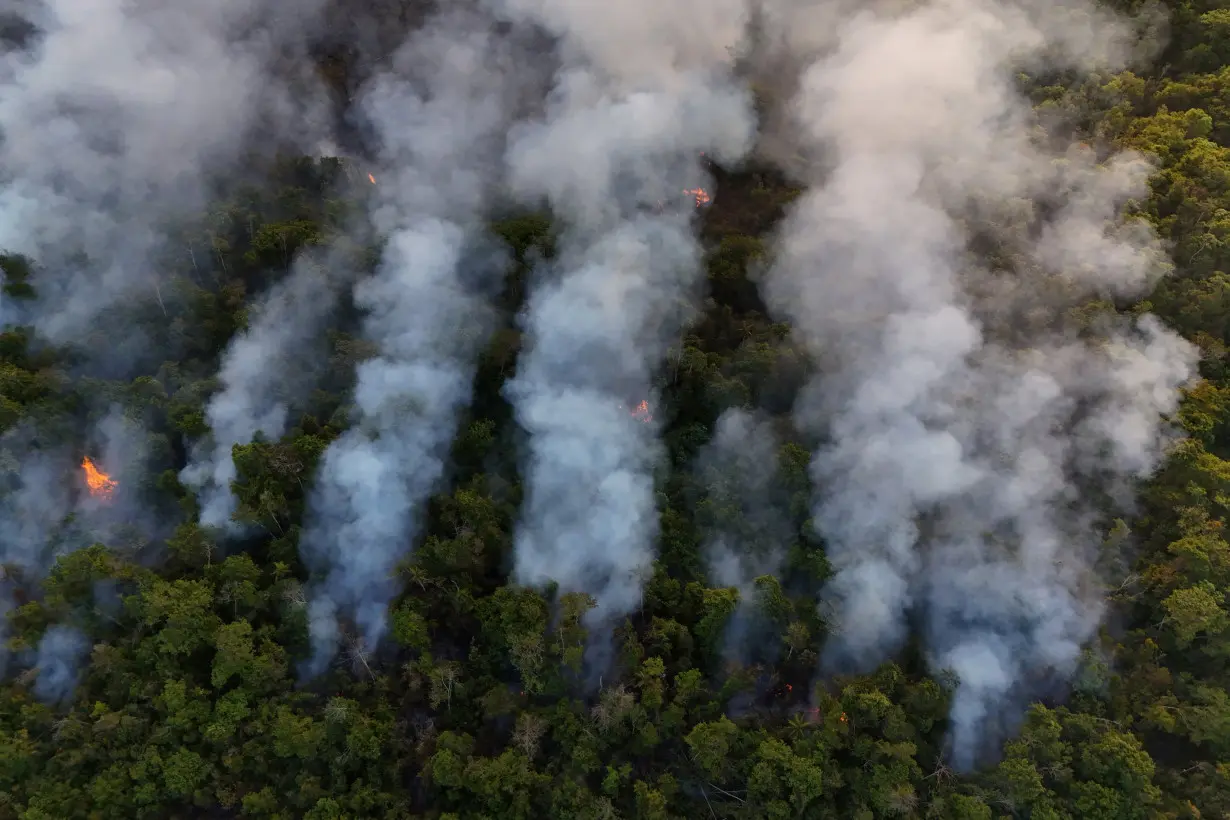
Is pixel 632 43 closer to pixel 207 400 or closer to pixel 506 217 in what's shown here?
pixel 506 217

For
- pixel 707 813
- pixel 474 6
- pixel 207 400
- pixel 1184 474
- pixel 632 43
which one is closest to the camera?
pixel 707 813

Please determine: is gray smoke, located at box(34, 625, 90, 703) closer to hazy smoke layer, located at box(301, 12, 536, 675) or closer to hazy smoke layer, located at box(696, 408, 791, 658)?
hazy smoke layer, located at box(301, 12, 536, 675)

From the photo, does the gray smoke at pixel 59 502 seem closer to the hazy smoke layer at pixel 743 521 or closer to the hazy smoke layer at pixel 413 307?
the hazy smoke layer at pixel 413 307

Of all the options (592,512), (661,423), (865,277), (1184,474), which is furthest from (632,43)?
(1184,474)

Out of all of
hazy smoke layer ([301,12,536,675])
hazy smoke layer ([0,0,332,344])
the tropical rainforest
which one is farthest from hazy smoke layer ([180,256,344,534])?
hazy smoke layer ([0,0,332,344])

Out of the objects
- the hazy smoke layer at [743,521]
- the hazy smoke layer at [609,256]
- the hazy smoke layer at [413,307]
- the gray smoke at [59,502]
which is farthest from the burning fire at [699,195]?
the gray smoke at [59,502]

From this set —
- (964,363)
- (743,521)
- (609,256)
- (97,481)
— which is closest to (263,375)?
(97,481)
